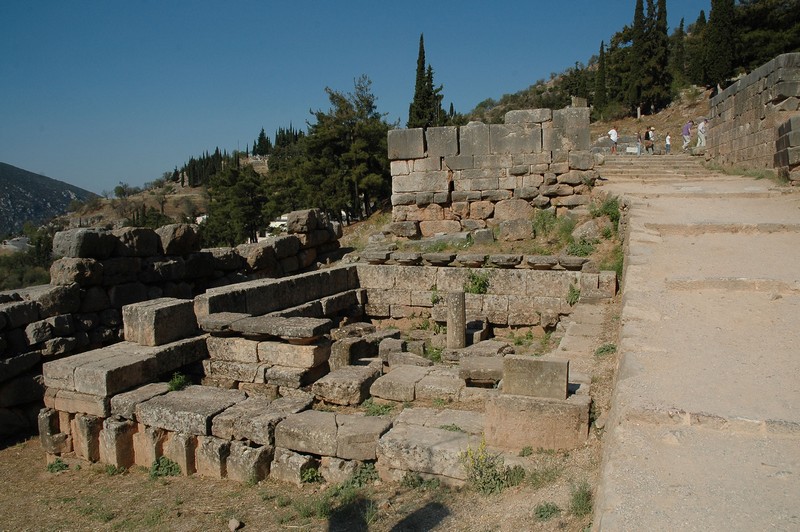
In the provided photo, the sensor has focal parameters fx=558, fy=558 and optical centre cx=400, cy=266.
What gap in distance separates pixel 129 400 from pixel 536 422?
474 cm

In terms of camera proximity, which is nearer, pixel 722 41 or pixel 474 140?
pixel 474 140

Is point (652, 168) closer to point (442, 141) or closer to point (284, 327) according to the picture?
point (442, 141)

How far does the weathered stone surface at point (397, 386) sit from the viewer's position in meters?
6.82

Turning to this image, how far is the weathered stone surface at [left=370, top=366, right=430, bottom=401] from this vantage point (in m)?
6.82

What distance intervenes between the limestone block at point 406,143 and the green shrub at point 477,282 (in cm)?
405

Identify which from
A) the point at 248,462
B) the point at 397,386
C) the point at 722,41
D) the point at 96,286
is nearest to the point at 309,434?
the point at 248,462

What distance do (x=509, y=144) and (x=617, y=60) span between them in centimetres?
3918

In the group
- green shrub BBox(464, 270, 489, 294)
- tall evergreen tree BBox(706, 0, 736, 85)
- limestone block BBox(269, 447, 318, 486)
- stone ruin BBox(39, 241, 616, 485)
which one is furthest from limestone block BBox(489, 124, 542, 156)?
tall evergreen tree BBox(706, 0, 736, 85)

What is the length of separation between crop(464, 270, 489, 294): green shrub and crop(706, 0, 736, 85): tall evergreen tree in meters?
32.8

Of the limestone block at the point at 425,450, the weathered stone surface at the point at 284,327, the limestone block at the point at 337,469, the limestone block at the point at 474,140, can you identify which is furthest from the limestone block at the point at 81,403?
the limestone block at the point at 474,140

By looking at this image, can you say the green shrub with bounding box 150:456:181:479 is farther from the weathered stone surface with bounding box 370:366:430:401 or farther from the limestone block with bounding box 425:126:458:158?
the limestone block with bounding box 425:126:458:158

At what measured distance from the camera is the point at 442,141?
44.6ft

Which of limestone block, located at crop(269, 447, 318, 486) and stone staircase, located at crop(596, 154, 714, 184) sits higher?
stone staircase, located at crop(596, 154, 714, 184)

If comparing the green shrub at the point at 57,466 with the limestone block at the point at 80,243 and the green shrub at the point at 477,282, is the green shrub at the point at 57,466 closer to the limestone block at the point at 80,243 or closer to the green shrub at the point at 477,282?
the limestone block at the point at 80,243
